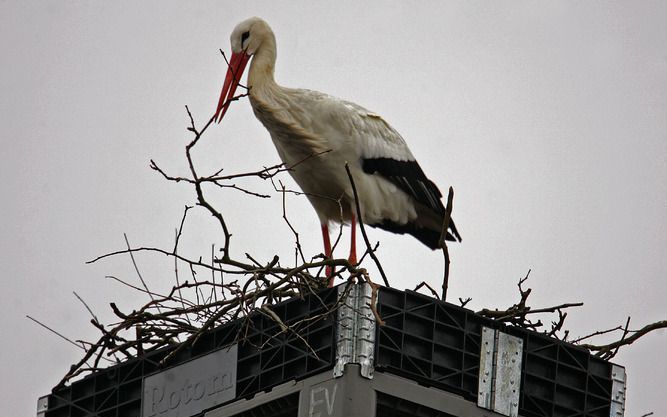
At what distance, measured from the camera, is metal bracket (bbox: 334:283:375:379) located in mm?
5262

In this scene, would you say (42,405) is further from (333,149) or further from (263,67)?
(263,67)

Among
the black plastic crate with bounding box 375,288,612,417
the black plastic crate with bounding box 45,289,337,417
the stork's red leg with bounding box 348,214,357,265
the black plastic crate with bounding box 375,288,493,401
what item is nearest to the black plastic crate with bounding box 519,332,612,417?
the black plastic crate with bounding box 375,288,612,417

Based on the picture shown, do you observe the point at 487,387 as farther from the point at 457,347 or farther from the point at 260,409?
the point at 260,409

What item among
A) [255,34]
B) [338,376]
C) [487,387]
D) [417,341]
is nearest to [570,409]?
[487,387]

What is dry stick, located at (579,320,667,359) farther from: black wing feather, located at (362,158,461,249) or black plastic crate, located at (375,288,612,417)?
black wing feather, located at (362,158,461,249)

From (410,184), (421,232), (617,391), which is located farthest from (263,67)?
(617,391)

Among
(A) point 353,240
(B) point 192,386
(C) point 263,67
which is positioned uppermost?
(C) point 263,67

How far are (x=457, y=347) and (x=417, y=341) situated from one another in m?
0.23

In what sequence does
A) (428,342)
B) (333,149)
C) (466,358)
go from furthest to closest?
1. (333,149)
2. (466,358)
3. (428,342)

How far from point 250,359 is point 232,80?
2.59m

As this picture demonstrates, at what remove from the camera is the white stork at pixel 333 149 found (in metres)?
7.67

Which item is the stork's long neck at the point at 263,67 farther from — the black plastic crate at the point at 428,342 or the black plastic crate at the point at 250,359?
the black plastic crate at the point at 428,342

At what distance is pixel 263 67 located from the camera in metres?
7.93

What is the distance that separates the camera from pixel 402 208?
8211 mm
